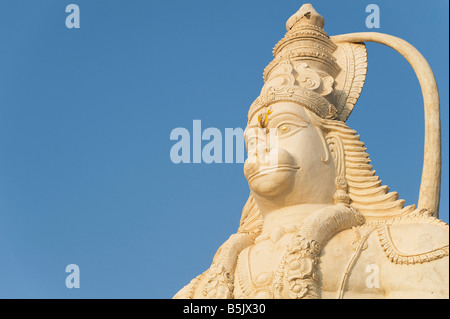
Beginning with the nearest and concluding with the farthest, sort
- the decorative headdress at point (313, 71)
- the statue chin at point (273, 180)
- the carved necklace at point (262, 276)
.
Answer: the carved necklace at point (262, 276) < the statue chin at point (273, 180) < the decorative headdress at point (313, 71)

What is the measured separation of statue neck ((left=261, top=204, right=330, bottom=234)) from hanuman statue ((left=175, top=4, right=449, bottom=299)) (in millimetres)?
13

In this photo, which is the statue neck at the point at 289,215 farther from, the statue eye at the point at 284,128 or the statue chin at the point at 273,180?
the statue eye at the point at 284,128

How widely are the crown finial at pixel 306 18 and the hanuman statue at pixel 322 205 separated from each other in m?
0.21

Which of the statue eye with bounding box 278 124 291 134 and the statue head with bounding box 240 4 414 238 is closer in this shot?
the statue head with bounding box 240 4 414 238

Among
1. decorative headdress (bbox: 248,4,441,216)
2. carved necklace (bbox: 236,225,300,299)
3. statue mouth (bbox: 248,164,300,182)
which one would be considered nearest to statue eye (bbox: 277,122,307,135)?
decorative headdress (bbox: 248,4,441,216)

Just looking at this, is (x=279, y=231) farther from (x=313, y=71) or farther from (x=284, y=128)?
(x=313, y=71)

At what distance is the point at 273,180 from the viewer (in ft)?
27.8

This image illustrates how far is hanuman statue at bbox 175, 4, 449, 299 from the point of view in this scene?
762 centimetres

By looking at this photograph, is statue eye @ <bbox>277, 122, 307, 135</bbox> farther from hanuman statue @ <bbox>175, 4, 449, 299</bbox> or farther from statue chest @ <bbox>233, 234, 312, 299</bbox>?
statue chest @ <bbox>233, 234, 312, 299</bbox>

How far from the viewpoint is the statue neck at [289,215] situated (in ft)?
28.1

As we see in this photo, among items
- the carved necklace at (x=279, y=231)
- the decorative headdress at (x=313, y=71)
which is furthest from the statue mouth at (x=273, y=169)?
the decorative headdress at (x=313, y=71)

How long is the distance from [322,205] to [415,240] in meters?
1.30

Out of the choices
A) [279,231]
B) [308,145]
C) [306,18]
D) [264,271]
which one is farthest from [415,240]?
[306,18]
